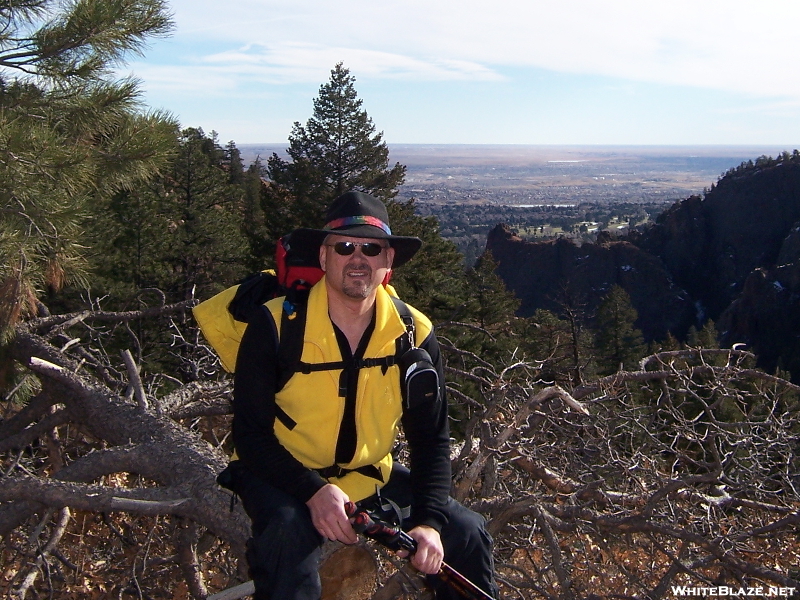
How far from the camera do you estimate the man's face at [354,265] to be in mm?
2348

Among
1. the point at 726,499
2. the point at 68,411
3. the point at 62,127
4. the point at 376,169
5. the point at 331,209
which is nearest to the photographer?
the point at 331,209

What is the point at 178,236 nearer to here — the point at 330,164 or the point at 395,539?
the point at 330,164

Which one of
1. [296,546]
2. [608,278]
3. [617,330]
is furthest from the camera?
[608,278]

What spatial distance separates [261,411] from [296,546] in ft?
1.59

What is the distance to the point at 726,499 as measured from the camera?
3.38 m

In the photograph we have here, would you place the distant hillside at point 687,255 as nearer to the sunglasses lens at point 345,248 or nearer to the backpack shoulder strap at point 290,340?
the sunglasses lens at point 345,248

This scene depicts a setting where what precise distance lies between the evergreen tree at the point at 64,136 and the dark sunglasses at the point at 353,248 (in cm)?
233

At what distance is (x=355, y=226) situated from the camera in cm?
239

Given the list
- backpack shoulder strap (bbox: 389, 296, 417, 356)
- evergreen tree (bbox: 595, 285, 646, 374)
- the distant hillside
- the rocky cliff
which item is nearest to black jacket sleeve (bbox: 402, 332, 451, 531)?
backpack shoulder strap (bbox: 389, 296, 417, 356)

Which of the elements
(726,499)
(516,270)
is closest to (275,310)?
(726,499)

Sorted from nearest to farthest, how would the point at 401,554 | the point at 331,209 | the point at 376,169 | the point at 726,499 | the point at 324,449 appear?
the point at 401,554, the point at 324,449, the point at 331,209, the point at 726,499, the point at 376,169

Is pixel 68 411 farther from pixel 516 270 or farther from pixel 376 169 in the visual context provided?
pixel 516 270

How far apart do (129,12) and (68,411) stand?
10.00 feet

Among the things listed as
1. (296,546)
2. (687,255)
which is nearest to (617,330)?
(296,546)
